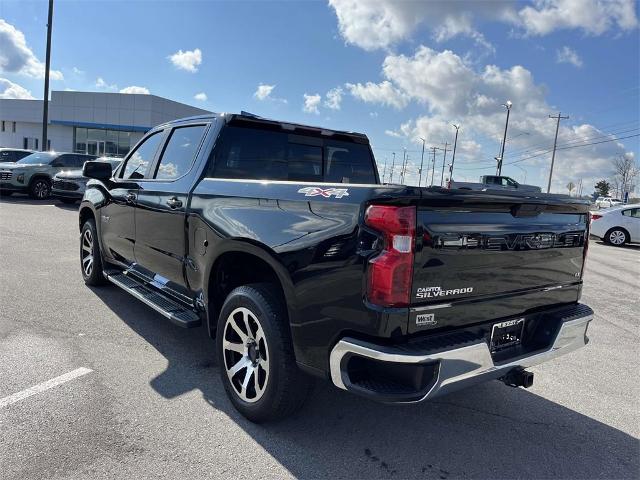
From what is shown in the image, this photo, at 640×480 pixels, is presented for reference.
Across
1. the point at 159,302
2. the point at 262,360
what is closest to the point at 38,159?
the point at 159,302

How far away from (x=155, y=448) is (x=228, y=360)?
70cm

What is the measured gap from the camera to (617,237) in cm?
1570

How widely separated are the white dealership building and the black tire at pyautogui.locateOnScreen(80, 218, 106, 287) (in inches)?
1541

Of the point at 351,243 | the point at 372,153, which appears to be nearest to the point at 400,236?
the point at 351,243

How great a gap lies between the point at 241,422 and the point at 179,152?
7.61ft

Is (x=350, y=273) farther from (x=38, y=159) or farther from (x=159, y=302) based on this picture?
(x=38, y=159)

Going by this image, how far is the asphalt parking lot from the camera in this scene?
266 cm

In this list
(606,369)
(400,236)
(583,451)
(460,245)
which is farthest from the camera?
(606,369)

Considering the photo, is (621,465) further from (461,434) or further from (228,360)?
(228,360)

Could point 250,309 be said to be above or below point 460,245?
below

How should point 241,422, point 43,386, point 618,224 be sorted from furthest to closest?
point 618,224
point 43,386
point 241,422

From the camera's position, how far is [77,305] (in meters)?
5.31

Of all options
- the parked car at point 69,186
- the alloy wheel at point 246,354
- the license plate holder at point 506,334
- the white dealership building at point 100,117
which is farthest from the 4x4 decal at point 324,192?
the white dealership building at point 100,117

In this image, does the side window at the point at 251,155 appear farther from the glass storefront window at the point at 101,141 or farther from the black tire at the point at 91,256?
the glass storefront window at the point at 101,141
